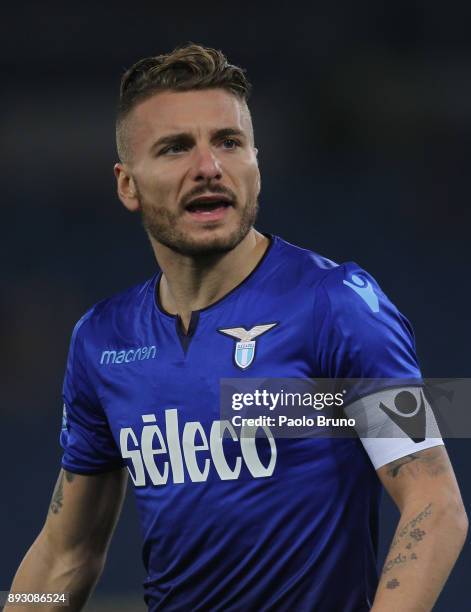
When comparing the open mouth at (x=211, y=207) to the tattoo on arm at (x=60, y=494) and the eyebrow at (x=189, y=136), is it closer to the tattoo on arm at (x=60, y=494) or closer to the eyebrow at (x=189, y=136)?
the eyebrow at (x=189, y=136)

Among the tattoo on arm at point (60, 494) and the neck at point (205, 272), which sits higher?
the neck at point (205, 272)

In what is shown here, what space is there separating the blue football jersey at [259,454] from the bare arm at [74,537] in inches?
7.8

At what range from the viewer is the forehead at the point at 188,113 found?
2.57m

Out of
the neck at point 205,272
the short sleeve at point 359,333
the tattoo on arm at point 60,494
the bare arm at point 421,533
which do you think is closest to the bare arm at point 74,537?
the tattoo on arm at point 60,494

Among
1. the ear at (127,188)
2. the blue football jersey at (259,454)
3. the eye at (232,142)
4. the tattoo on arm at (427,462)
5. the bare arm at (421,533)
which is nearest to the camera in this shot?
the bare arm at (421,533)

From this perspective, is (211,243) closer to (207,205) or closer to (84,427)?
(207,205)

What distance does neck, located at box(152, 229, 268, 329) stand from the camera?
262 cm

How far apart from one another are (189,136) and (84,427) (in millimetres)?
776

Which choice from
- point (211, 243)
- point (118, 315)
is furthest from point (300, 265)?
point (118, 315)

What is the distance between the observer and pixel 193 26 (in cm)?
657

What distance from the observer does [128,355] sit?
271 centimetres

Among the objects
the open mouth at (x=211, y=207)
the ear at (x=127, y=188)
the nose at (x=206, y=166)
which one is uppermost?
the ear at (x=127, y=188)

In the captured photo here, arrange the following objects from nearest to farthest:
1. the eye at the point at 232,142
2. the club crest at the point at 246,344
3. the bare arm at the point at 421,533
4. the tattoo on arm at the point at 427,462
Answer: the bare arm at the point at 421,533 < the tattoo on arm at the point at 427,462 < the club crest at the point at 246,344 < the eye at the point at 232,142

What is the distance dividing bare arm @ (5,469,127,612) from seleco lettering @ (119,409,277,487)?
236 millimetres
